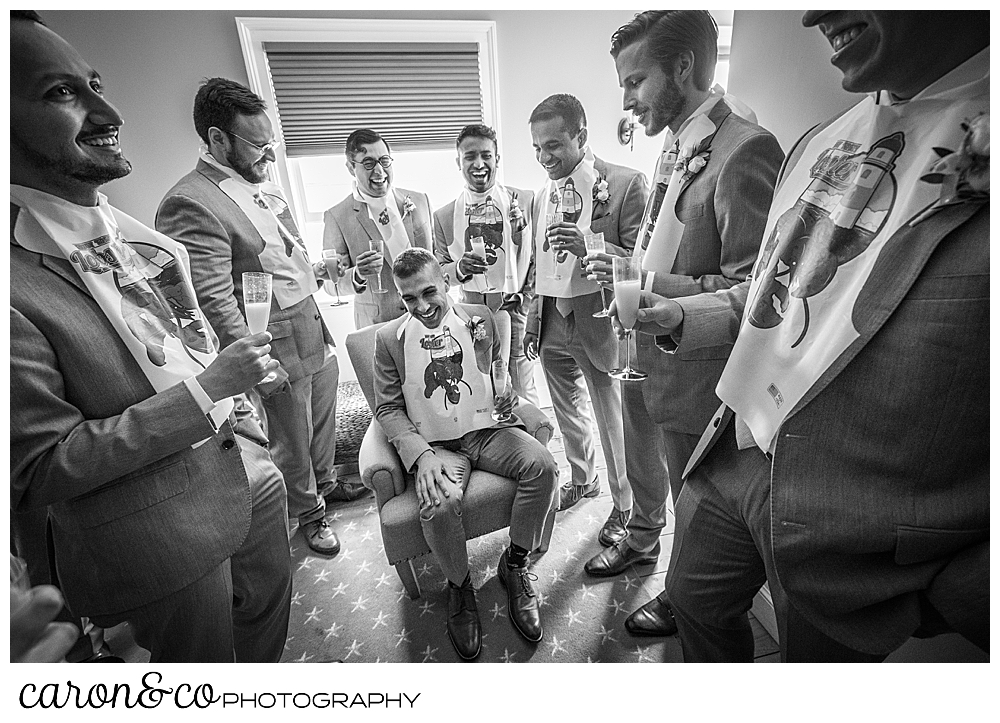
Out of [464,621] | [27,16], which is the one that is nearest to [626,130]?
[27,16]

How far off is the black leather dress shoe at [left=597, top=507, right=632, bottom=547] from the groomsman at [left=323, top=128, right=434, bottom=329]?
50.5 inches

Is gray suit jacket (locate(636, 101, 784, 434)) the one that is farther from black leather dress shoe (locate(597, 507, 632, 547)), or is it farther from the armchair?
black leather dress shoe (locate(597, 507, 632, 547))

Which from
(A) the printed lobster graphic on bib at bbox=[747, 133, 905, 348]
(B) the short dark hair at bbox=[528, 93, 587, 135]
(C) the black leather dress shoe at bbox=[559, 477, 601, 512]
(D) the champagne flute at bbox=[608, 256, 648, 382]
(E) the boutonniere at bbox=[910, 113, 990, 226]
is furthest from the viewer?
(C) the black leather dress shoe at bbox=[559, 477, 601, 512]

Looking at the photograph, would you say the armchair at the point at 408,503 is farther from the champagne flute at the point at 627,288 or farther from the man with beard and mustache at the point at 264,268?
the champagne flute at the point at 627,288

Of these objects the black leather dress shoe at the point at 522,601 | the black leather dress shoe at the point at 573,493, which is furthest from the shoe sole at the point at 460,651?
the black leather dress shoe at the point at 573,493

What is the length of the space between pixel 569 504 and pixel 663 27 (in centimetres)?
183

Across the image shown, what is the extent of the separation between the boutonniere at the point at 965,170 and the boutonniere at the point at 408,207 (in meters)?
1.56

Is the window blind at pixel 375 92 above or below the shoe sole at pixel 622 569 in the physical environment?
above

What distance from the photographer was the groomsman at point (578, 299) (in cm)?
171

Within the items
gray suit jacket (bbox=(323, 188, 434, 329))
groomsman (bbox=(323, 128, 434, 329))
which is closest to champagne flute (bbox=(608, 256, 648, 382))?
groomsman (bbox=(323, 128, 434, 329))

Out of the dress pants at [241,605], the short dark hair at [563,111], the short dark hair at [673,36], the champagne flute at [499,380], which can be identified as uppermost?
the short dark hair at [673,36]

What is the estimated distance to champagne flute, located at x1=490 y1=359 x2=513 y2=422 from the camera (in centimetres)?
169

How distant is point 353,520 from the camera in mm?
2094

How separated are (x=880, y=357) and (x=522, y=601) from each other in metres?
1.30
